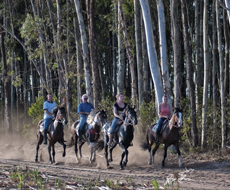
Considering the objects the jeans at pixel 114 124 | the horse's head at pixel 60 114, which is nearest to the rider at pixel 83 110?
the horse's head at pixel 60 114

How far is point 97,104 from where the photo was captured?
965 inches

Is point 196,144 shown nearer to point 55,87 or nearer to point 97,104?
point 97,104

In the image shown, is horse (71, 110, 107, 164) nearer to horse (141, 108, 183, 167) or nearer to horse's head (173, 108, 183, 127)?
horse (141, 108, 183, 167)

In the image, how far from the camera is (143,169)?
16.2 m

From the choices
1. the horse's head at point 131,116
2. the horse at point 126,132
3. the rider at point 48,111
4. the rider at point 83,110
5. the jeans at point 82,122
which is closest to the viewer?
the horse's head at point 131,116

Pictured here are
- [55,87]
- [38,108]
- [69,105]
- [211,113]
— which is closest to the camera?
[211,113]

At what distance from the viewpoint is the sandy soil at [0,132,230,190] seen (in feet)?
39.9

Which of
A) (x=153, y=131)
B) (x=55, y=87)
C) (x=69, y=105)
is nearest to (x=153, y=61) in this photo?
(x=153, y=131)

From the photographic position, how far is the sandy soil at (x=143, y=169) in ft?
39.9

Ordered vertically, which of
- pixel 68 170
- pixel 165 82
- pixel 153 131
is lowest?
pixel 68 170

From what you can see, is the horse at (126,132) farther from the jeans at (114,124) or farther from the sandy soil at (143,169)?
Result: the sandy soil at (143,169)

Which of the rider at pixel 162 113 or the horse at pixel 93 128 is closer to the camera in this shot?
the rider at pixel 162 113

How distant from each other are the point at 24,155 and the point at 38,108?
9.40 meters

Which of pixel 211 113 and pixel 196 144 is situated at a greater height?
pixel 211 113
